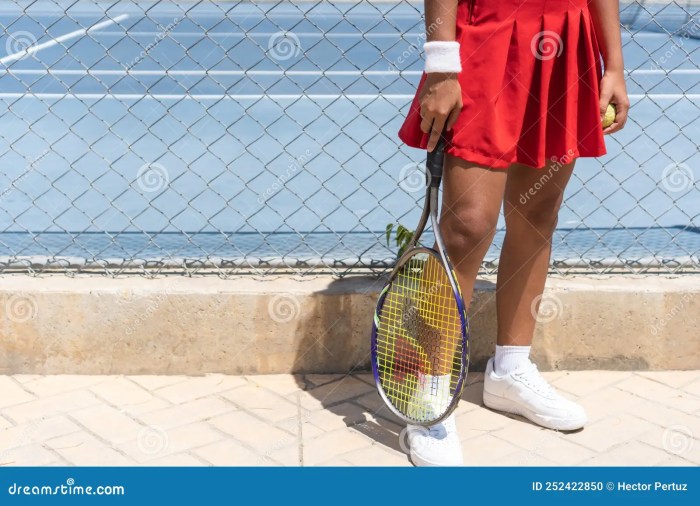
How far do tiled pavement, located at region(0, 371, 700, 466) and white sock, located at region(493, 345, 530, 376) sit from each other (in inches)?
6.8

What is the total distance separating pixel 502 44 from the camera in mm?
3094

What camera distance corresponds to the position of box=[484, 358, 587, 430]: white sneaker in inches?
139

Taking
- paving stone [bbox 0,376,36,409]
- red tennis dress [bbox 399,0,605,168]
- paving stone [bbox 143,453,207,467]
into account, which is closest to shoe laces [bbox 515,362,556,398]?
red tennis dress [bbox 399,0,605,168]

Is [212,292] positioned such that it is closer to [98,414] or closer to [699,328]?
[98,414]

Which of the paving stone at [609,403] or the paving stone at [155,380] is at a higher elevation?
the paving stone at [155,380]

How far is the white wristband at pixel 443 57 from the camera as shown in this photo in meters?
2.96

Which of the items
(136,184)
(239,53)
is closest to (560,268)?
(136,184)

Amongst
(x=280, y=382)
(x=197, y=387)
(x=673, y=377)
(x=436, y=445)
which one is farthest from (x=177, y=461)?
(x=673, y=377)

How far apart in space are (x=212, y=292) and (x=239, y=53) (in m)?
10.6

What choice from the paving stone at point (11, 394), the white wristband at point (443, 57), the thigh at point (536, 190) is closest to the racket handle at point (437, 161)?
the white wristband at point (443, 57)

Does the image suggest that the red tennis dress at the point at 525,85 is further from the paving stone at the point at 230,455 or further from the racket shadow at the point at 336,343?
the paving stone at the point at 230,455

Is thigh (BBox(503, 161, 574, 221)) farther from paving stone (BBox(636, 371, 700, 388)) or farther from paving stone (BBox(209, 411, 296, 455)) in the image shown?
paving stone (BBox(209, 411, 296, 455))

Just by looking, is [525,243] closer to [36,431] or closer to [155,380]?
[155,380]

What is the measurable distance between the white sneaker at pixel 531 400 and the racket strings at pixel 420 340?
21cm
